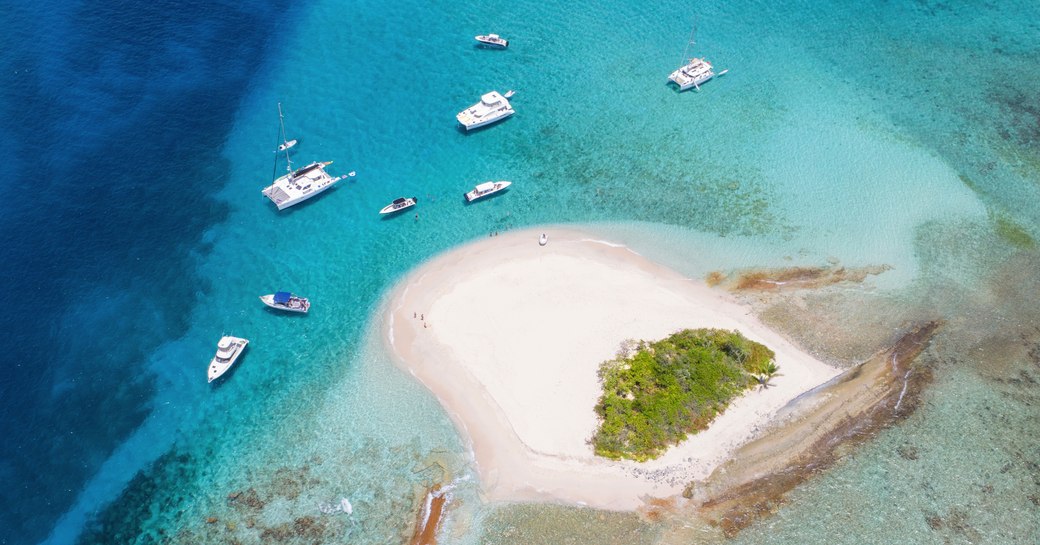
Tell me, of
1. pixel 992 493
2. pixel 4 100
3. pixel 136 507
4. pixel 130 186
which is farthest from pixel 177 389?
pixel 992 493

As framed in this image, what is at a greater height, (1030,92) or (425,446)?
(1030,92)

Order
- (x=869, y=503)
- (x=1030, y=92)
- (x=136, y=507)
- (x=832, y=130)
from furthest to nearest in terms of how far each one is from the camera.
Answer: (x=1030, y=92) < (x=832, y=130) < (x=136, y=507) < (x=869, y=503)

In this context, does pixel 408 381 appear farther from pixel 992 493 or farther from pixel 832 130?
pixel 832 130

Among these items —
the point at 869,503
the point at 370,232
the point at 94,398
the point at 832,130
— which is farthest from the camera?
the point at 832,130

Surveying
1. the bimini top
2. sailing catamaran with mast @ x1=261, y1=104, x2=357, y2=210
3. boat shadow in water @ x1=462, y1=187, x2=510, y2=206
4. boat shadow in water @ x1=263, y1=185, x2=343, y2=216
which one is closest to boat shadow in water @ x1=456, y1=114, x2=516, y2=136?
the bimini top

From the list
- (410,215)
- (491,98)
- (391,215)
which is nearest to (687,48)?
(491,98)
